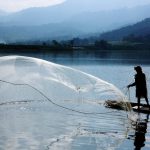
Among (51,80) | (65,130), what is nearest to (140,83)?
(65,130)

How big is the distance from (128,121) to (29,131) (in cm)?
555

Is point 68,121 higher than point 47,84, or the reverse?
point 47,84

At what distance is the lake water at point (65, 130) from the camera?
53.1 ft

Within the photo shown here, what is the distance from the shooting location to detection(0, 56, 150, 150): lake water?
53.1 feet

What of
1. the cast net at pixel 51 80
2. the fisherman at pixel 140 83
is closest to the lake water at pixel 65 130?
the fisherman at pixel 140 83

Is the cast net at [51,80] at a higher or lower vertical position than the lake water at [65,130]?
higher

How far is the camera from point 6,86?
58.6 ft

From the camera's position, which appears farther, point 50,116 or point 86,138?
point 50,116

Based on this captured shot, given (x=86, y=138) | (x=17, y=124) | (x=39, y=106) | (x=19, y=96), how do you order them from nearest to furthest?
(x=86, y=138), (x=19, y=96), (x=17, y=124), (x=39, y=106)

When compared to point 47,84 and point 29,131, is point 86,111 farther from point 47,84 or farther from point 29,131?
point 47,84

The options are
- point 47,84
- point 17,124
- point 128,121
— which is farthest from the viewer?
point 128,121

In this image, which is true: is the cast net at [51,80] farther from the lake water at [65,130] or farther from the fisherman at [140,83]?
the fisherman at [140,83]

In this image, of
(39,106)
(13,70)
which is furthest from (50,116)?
(13,70)

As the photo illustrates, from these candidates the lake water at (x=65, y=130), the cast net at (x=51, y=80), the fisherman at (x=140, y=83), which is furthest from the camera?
the fisherman at (x=140, y=83)
